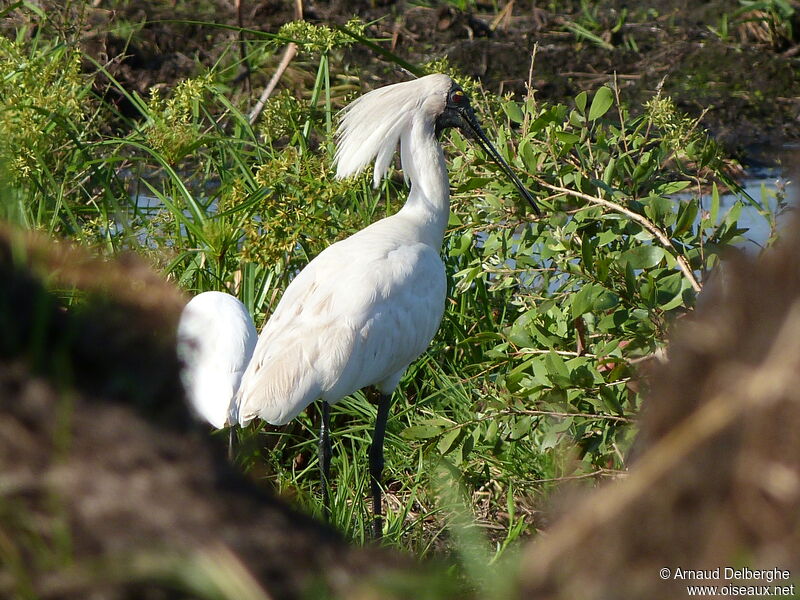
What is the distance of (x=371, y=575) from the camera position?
1.02 metres

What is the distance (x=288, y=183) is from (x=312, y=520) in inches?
144

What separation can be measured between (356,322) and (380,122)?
3.50ft

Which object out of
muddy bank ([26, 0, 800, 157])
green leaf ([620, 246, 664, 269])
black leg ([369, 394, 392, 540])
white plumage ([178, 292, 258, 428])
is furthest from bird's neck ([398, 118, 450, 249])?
muddy bank ([26, 0, 800, 157])

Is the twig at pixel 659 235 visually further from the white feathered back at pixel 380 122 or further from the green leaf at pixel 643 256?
the white feathered back at pixel 380 122

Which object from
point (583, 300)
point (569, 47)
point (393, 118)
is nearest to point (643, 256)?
point (583, 300)

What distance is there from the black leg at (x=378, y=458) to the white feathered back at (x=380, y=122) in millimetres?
984

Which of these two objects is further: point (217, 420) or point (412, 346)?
point (412, 346)

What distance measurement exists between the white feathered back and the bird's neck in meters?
0.06

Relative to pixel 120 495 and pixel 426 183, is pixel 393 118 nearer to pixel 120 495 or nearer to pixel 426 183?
pixel 426 183

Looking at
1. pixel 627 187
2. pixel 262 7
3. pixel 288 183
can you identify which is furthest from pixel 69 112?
pixel 262 7

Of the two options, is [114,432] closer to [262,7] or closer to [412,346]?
[412,346]

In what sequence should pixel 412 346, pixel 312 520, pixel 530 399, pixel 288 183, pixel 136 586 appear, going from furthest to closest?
pixel 288 183
pixel 412 346
pixel 530 399
pixel 312 520
pixel 136 586

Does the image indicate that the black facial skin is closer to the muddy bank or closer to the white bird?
the white bird

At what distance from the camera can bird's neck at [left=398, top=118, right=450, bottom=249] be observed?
4398 millimetres
